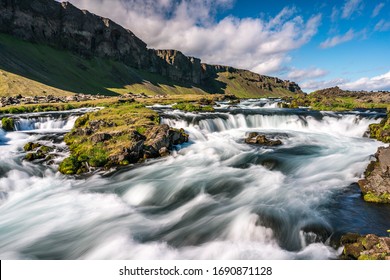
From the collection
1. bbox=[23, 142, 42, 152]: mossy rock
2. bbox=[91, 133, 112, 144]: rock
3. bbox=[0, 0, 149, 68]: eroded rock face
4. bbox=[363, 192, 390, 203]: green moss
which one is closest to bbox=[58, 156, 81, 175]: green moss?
bbox=[91, 133, 112, 144]: rock

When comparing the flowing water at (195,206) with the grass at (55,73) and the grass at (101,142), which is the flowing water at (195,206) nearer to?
the grass at (101,142)

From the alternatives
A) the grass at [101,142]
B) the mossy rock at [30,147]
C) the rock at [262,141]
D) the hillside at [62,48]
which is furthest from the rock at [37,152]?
the hillside at [62,48]

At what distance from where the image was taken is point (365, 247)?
330 inches

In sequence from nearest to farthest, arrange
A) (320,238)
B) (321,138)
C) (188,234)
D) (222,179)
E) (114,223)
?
(320,238) → (188,234) → (114,223) → (222,179) → (321,138)

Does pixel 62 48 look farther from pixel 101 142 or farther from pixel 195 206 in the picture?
pixel 195 206

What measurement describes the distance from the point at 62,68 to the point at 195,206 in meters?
155

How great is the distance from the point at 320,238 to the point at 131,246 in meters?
7.64

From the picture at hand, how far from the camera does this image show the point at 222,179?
17.9m

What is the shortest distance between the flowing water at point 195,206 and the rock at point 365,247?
1.72ft

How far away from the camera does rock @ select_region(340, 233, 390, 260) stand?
776 cm

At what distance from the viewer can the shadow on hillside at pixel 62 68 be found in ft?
344

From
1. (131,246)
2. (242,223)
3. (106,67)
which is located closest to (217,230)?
(242,223)

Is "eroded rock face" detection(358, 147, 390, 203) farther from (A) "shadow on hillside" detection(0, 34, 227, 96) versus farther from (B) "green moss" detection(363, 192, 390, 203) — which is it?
(A) "shadow on hillside" detection(0, 34, 227, 96)
